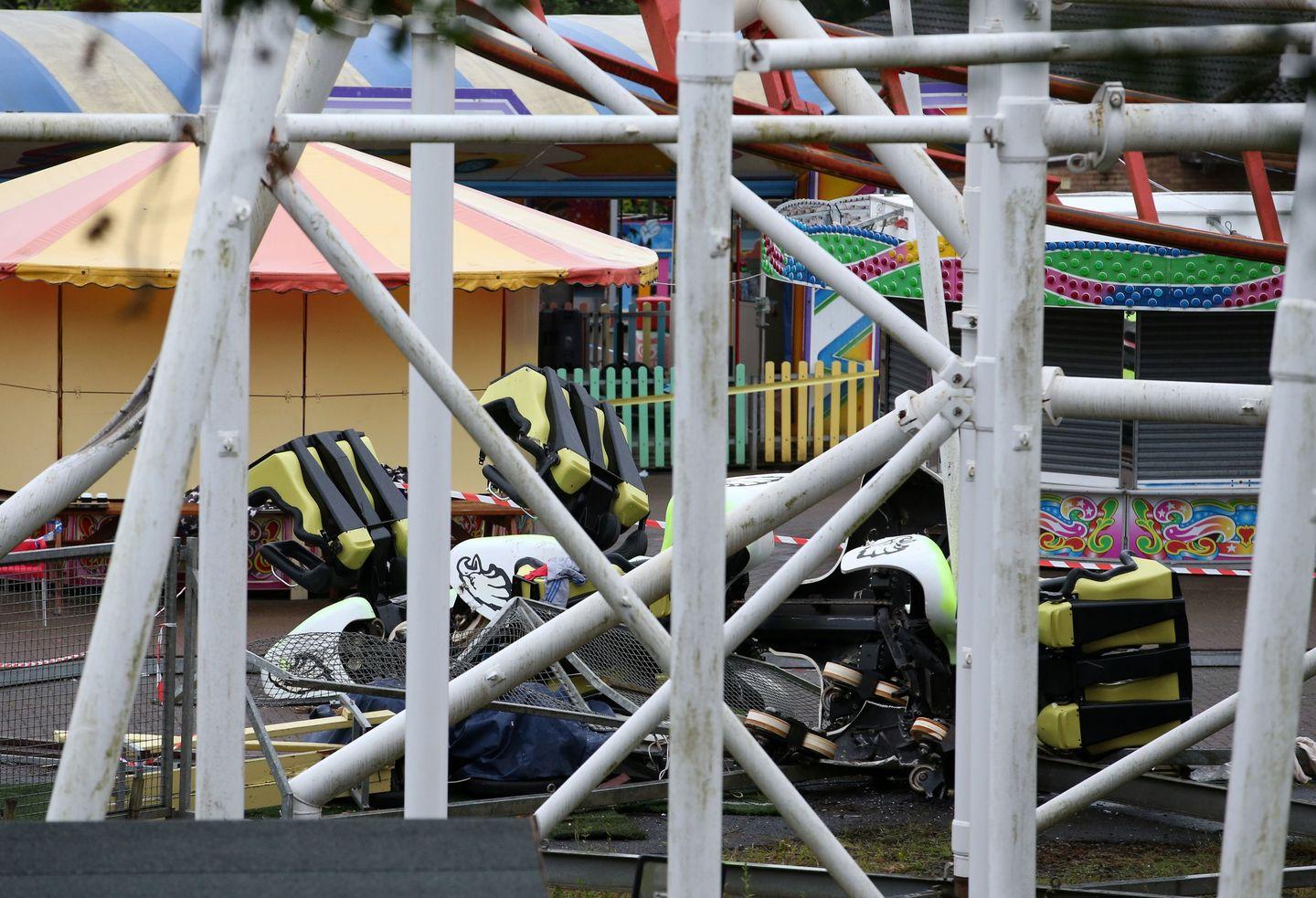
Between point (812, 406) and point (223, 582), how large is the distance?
13.2m

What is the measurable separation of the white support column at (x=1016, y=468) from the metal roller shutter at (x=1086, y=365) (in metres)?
8.47

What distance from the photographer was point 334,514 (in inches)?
302

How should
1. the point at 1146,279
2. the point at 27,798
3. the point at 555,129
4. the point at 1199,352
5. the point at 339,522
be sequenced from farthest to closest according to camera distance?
the point at 1199,352 < the point at 1146,279 < the point at 339,522 < the point at 27,798 < the point at 555,129

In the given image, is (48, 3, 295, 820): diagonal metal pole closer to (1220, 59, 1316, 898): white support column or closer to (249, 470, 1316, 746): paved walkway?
(1220, 59, 1316, 898): white support column

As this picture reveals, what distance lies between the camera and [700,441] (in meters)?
2.81

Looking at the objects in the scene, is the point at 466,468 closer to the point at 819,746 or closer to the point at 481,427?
the point at 819,746

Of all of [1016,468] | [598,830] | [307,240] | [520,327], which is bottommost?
[598,830]

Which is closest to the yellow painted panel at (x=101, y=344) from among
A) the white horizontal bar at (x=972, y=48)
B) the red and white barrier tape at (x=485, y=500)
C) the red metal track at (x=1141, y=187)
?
the red and white barrier tape at (x=485, y=500)

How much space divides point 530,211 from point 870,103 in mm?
9699

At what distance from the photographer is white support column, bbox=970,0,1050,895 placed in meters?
3.24

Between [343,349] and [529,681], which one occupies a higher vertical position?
[343,349]

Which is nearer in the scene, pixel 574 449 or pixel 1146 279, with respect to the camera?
pixel 574 449

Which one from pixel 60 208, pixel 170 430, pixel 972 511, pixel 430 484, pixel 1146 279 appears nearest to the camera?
pixel 170 430

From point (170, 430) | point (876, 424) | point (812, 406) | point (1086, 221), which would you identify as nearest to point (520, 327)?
point (812, 406)
